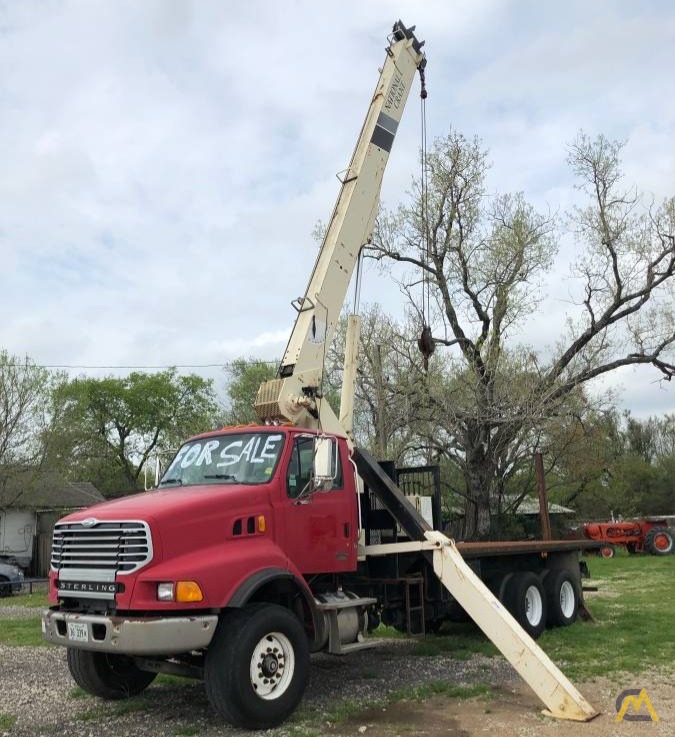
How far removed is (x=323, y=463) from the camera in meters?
7.25

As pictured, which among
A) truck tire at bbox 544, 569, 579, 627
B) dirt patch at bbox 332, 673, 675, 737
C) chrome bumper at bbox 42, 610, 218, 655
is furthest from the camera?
truck tire at bbox 544, 569, 579, 627

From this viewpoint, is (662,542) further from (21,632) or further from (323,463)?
(323,463)

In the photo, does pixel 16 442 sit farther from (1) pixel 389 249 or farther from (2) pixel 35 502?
(1) pixel 389 249

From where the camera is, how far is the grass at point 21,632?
11.7 m

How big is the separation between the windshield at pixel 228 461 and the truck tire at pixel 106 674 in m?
1.74

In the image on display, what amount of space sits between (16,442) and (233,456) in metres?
20.2

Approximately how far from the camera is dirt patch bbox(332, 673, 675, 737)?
20.4ft

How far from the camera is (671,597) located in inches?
597

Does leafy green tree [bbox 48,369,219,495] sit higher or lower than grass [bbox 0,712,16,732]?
higher

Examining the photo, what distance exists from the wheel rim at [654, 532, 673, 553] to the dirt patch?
23.8 m

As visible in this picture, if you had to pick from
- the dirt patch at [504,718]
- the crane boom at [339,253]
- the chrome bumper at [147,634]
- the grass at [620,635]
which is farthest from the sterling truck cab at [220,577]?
the grass at [620,635]

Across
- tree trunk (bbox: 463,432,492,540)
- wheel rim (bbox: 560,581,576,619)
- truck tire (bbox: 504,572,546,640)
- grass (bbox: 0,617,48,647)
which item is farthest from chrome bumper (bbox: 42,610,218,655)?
tree trunk (bbox: 463,432,492,540)

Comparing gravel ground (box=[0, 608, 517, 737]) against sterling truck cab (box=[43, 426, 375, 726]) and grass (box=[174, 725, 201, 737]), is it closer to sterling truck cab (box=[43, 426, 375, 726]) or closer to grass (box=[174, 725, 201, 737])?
grass (box=[174, 725, 201, 737])

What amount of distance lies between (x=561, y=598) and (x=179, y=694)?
6.30m
